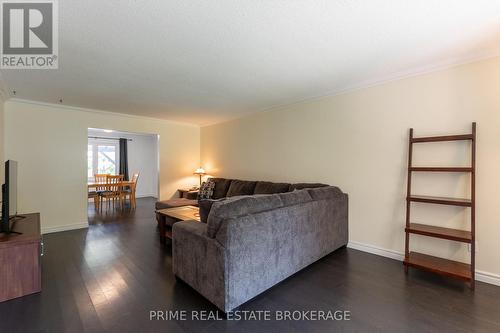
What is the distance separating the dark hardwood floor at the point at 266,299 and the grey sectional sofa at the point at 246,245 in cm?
17

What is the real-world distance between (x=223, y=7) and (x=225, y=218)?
1.55 metres

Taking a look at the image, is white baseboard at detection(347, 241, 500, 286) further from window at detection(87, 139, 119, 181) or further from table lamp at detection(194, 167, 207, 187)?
window at detection(87, 139, 119, 181)

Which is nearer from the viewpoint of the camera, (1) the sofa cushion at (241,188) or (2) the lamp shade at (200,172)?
(1) the sofa cushion at (241,188)

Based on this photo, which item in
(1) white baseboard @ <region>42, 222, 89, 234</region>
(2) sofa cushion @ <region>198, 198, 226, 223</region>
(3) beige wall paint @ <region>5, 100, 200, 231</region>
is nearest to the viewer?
(2) sofa cushion @ <region>198, 198, 226, 223</region>

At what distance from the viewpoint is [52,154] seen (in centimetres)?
404

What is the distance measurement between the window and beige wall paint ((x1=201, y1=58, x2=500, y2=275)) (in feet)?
20.6

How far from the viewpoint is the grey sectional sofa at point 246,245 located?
179 centimetres

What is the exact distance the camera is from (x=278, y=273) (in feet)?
7.13

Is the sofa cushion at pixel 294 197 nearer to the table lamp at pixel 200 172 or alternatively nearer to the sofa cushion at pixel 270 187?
the sofa cushion at pixel 270 187

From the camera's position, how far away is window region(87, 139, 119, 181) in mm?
7422

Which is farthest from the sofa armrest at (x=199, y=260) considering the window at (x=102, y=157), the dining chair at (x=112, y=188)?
the window at (x=102, y=157)

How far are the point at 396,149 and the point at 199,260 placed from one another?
268 centimetres

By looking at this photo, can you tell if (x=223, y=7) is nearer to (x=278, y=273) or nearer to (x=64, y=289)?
(x=278, y=273)

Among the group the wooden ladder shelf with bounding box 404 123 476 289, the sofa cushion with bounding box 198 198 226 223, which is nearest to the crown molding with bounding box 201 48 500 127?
the wooden ladder shelf with bounding box 404 123 476 289
